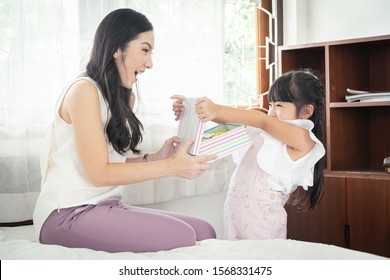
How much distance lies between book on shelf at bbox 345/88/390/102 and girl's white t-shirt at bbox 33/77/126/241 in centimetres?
101

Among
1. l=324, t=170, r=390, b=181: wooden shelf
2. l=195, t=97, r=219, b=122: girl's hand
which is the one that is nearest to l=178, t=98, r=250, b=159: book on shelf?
l=195, t=97, r=219, b=122: girl's hand

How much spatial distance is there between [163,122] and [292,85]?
49cm

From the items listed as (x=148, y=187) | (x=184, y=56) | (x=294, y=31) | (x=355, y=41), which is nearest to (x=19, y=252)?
(x=148, y=187)

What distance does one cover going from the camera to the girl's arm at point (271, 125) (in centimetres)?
143

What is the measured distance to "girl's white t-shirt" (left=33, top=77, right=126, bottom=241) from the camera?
1.32 metres

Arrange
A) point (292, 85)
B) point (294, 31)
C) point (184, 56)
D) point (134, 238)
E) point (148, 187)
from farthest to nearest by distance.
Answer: point (294, 31) → point (184, 56) → point (148, 187) → point (292, 85) → point (134, 238)

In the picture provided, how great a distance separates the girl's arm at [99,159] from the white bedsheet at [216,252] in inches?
6.6

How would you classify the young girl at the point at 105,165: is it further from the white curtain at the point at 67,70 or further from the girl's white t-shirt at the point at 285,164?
the girl's white t-shirt at the point at 285,164

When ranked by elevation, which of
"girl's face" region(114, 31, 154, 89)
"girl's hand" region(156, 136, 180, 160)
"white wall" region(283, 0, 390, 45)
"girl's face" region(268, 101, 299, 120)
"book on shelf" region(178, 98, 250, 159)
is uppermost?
"white wall" region(283, 0, 390, 45)

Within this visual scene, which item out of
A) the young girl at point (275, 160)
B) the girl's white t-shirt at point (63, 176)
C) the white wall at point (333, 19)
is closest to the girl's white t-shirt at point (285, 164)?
the young girl at point (275, 160)

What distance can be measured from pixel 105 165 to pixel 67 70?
0.53 meters

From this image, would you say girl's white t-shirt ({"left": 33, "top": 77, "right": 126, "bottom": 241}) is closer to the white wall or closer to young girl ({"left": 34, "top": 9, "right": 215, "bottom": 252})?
young girl ({"left": 34, "top": 9, "right": 215, "bottom": 252})
